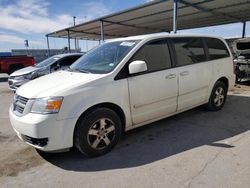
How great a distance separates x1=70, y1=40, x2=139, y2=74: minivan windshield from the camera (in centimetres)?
381

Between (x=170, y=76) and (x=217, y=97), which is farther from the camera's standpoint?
(x=217, y=97)

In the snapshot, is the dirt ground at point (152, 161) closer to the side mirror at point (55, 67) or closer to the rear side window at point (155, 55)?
the rear side window at point (155, 55)

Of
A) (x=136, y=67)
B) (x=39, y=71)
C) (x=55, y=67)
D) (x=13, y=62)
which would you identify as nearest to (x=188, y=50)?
(x=136, y=67)

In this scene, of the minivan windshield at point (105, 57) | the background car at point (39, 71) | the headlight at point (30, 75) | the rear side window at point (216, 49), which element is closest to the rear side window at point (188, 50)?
the rear side window at point (216, 49)

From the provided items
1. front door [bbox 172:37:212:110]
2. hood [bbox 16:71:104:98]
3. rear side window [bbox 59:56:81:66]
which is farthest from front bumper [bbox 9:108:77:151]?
rear side window [bbox 59:56:81:66]

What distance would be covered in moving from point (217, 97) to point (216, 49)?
1.15 m

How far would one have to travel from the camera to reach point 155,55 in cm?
418

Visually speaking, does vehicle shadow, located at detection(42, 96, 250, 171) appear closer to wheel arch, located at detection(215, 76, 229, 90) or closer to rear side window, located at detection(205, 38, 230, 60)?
wheel arch, located at detection(215, 76, 229, 90)

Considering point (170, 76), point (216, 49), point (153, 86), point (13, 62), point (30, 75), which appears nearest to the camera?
point (153, 86)

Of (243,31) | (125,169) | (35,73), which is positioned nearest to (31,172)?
(125,169)

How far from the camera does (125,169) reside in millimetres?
3166

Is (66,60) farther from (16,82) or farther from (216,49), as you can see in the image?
(216,49)

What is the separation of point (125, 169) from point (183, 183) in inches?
31.5

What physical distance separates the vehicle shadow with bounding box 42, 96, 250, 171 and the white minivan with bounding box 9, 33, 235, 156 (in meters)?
0.26
